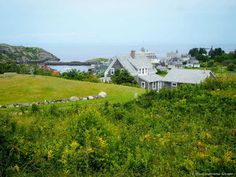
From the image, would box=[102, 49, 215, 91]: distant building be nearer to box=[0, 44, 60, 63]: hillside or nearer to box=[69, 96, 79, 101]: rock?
box=[69, 96, 79, 101]: rock

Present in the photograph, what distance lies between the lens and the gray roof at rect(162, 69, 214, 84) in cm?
4116

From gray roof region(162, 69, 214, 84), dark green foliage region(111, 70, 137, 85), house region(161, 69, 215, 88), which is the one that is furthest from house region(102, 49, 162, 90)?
gray roof region(162, 69, 214, 84)

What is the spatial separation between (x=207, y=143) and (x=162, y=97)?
10258mm

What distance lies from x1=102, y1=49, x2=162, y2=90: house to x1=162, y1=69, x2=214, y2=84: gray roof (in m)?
4.44

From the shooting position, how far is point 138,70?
52188 mm

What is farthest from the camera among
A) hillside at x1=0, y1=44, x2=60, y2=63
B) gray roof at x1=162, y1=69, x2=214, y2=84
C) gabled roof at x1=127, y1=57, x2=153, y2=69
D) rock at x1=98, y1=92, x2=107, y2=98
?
hillside at x1=0, y1=44, x2=60, y2=63

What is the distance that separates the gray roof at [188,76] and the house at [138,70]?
14.6ft

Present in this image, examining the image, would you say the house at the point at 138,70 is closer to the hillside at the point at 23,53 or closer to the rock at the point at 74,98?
the rock at the point at 74,98

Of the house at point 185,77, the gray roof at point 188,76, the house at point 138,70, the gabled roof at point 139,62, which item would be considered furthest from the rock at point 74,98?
the gabled roof at point 139,62

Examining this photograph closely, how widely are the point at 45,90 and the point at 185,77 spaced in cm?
2070

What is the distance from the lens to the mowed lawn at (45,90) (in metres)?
27.5

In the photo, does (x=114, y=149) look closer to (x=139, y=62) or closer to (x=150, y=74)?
(x=150, y=74)

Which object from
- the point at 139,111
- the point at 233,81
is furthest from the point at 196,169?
the point at 233,81

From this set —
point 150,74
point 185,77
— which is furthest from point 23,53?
point 185,77
